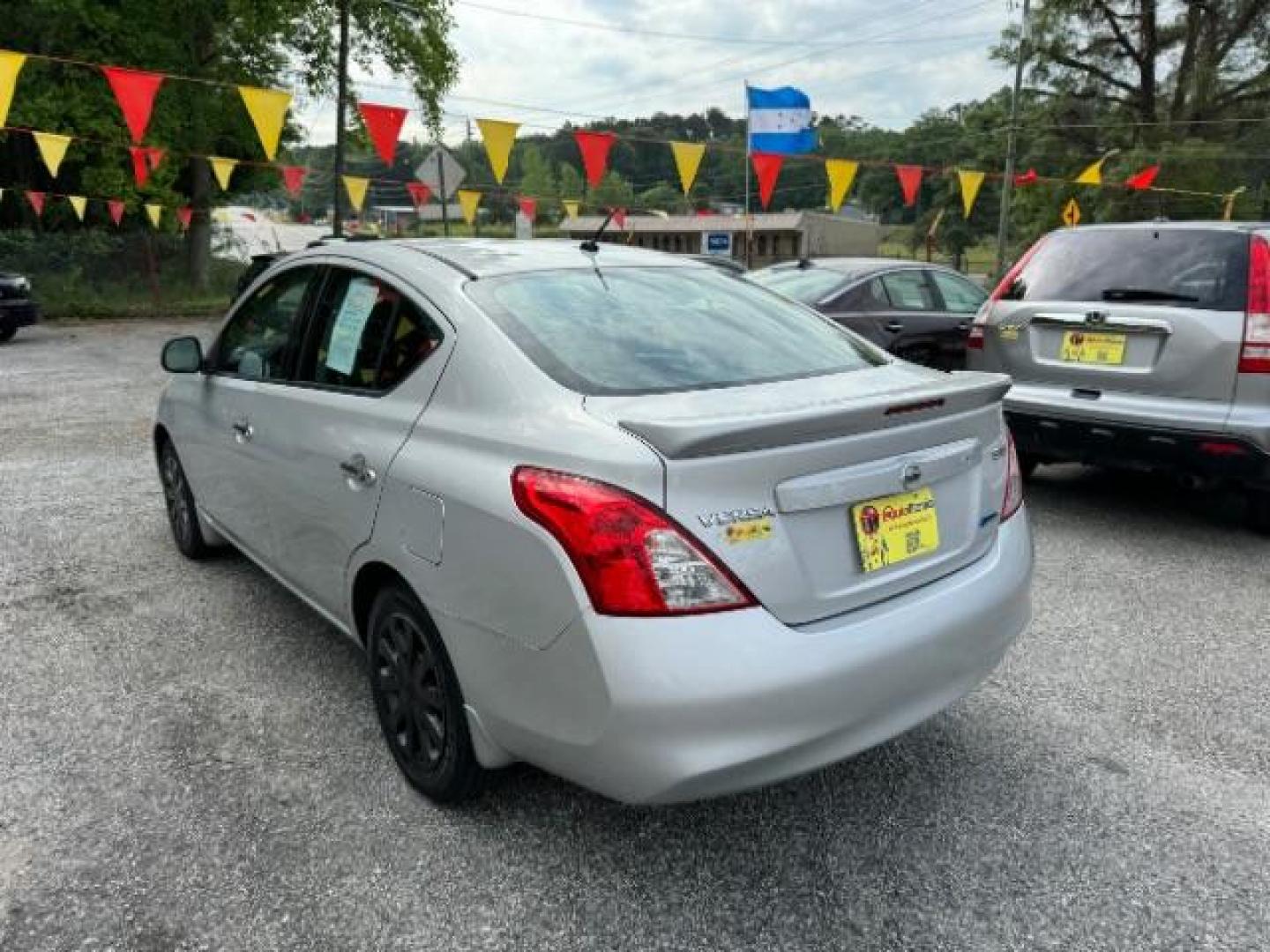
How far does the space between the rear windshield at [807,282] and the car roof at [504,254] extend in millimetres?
4301

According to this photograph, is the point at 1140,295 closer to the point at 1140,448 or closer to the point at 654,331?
the point at 1140,448

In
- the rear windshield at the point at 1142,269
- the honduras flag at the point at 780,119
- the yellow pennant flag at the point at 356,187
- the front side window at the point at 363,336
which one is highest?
the honduras flag at the point at 780,119

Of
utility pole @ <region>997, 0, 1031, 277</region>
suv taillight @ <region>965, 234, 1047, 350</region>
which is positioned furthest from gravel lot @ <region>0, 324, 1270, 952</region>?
utility pole @ <region>997, 0, 1031, 277</region>

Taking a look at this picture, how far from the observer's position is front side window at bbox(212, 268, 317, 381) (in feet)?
10.8

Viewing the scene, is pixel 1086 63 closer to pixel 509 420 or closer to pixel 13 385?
pixel 13 385

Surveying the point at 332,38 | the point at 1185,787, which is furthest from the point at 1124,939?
the point at 332,38

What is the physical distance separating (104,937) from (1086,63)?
42.1m

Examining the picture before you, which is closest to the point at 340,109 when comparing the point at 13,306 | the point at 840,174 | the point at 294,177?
the point at 294,177

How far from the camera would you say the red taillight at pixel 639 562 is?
73.9 inches

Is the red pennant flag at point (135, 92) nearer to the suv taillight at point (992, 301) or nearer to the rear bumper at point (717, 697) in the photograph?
the suv taillight at point (992, 301)

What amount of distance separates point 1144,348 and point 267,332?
13.7 feet

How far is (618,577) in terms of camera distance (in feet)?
6.16

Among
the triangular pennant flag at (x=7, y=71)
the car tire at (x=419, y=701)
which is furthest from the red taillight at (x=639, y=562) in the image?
the triangular pennant flag at (x=7, y=71)

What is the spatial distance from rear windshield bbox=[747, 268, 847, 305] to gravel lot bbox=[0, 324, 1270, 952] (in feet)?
13.4
